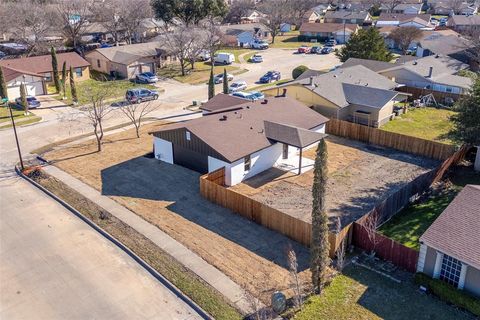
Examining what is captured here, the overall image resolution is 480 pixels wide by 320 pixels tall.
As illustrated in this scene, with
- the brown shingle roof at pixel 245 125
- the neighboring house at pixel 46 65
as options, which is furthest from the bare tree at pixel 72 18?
the brown shingle roof at pixel 245 125

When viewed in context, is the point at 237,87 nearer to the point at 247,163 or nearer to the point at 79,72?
the point at 79,72

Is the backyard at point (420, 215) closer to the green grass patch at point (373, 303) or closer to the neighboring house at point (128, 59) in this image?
the green grass patch at point (373, 303)

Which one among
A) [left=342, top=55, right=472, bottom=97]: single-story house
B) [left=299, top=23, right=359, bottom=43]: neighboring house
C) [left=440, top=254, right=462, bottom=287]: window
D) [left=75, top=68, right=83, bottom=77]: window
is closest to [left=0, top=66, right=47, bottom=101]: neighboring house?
[left=75, top=68, right=83, bottom=77]: window

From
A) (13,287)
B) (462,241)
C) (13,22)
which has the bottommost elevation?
(13,287)

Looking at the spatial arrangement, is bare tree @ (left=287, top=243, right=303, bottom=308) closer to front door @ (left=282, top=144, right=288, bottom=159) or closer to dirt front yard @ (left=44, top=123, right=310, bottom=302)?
dirt front yard @ (left=44, top=123, right=310, bottom=302)

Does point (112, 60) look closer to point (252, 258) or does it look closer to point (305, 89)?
point (305, 89)

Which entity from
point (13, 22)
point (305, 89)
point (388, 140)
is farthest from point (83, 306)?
point (13, 22)

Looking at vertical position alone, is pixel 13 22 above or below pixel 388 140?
above
